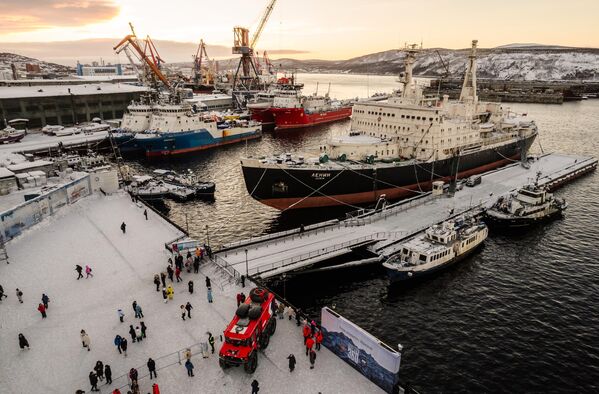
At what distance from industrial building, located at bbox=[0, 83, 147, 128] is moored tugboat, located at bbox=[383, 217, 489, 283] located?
90.6m

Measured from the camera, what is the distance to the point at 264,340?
18.8 metres

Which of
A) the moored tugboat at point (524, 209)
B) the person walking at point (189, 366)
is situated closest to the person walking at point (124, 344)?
the person walking at point (189, 366)

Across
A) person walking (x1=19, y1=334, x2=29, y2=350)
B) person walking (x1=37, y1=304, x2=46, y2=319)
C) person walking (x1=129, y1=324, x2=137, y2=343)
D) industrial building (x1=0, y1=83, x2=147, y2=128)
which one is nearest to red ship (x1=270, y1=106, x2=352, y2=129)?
industrial building (x1=0, y1=83, x2=147, y2=128)

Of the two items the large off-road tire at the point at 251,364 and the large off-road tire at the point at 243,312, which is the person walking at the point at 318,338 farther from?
the large off-road tire at the point at 243,312

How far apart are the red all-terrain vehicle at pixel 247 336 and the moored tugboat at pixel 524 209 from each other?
31.3 m

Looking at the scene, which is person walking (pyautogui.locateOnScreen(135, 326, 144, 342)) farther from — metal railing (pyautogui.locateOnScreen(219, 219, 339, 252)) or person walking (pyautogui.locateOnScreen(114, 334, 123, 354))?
metal railing (pyautogui.locateOnScreen(219, 219, 339, 252))

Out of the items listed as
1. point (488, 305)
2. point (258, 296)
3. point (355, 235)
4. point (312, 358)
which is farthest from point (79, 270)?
point (488, 305)

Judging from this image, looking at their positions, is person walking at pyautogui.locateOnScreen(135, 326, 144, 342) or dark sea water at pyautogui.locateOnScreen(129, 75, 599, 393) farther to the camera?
dark sea water at pyautogui.locateOnScreen(129, 75, 599, 393)

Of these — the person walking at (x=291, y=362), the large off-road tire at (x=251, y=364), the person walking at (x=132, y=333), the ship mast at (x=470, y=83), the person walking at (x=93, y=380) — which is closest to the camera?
the person walking at (x=93, y=380)

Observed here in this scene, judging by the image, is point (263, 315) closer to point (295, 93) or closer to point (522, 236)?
point (522, 236)

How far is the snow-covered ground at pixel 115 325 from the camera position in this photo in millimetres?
17250

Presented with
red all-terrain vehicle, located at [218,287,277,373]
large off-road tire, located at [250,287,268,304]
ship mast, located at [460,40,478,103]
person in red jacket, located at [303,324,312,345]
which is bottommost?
person in red jacket, located at [303,324,312,345]

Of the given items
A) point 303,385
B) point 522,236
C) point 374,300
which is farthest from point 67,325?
point 522,236

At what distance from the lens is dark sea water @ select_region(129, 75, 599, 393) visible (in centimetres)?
2198
